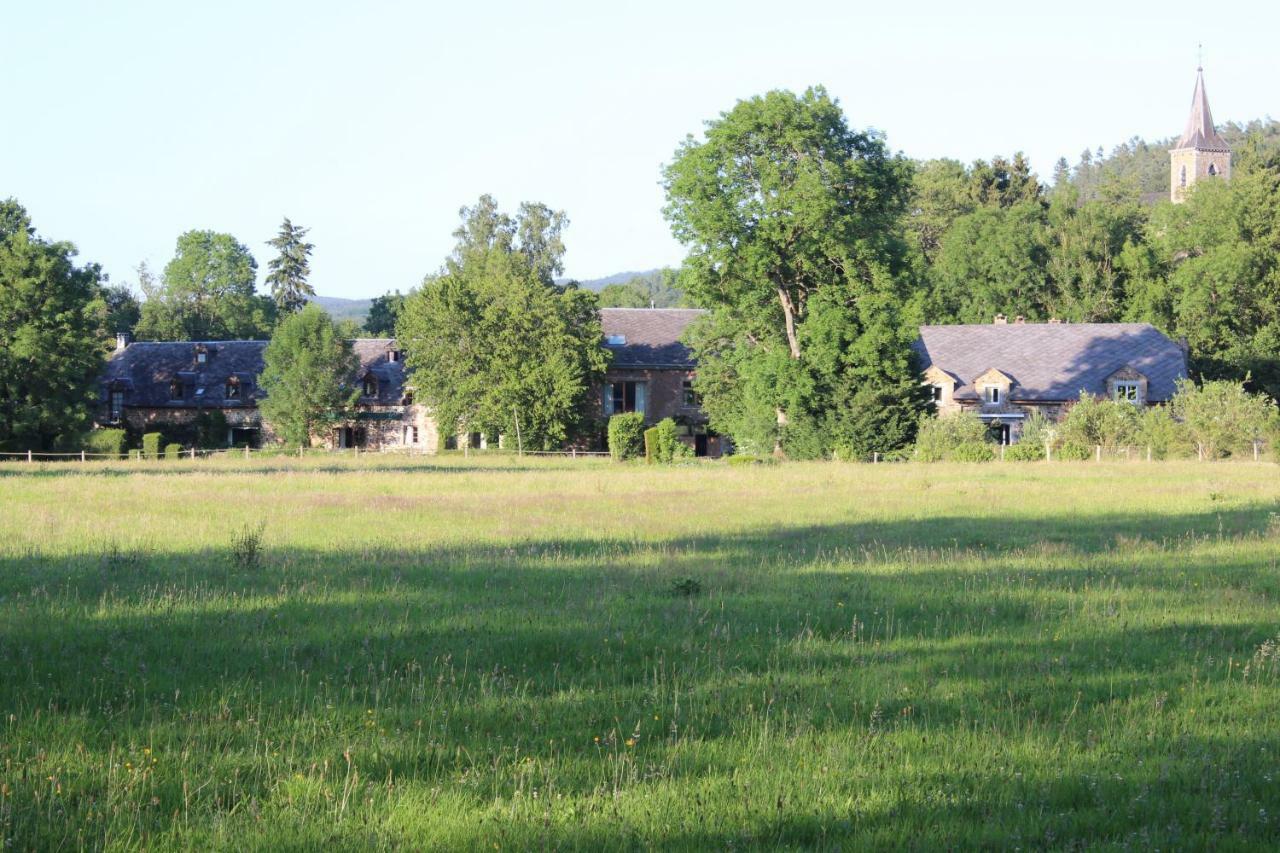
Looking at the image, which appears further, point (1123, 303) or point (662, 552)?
point (1123, 303)

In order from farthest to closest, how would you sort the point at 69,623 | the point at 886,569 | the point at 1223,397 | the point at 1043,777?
the point at 1223,397 < the point at 886,569 < the point at 69,623 < the point at 1043,777

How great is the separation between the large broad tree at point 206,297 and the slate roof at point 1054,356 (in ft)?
169

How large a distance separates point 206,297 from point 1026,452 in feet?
260

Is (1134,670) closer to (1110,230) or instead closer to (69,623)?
(69,623)

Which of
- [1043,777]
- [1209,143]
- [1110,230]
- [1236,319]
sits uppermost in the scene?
[1209,143]

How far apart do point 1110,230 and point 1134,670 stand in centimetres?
7676

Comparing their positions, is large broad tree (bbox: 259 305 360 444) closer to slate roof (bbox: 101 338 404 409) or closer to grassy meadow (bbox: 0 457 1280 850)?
slate roof (bbox: 101 338 404 409)

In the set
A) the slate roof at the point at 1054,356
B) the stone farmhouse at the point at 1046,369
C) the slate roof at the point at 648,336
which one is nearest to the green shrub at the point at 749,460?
the slate roof at the point at 1054,356

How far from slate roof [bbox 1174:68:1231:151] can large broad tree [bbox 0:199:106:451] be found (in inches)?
3997

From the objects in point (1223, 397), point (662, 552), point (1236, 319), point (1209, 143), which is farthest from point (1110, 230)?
point (662, 552)

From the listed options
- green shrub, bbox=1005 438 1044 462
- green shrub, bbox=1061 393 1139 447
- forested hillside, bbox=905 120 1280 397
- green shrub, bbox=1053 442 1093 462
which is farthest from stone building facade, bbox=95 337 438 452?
green shrub, bbox=1053 442 1093 462

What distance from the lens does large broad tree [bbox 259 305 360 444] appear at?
68625mm

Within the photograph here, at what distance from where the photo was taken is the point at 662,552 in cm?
1714

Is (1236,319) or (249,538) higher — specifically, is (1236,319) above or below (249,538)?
above
